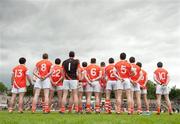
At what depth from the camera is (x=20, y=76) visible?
59.8 feet

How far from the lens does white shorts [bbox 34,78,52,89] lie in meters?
17.6

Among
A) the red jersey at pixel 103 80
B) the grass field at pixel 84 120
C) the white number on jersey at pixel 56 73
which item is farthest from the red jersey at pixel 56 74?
the grass field at pixel 84 120

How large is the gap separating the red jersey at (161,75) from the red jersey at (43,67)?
562 cm

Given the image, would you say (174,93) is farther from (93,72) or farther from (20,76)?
(20,76)

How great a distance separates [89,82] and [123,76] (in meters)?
1.92

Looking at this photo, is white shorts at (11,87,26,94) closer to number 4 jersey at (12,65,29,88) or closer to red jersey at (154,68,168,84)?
number 4 jersey at (12,65,29,88)

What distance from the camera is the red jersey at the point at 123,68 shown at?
59.2 ft

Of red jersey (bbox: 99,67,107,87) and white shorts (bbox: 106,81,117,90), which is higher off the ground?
red jersey (bbox: 99,67,107,87)

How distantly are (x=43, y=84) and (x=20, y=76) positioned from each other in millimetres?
1345

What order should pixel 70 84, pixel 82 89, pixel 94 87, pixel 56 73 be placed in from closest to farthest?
pixel 70 84 → pixel 56 73 → pixel 94 87 → pixel 82 89

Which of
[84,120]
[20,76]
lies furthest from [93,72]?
[84,120]

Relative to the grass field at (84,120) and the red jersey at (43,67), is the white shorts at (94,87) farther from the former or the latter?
the grass field at (84,120)

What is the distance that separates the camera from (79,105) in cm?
1934

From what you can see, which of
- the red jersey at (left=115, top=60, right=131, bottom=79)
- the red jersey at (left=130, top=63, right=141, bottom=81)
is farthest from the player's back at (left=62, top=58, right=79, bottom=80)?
the red jersey at (left=130, top=63, right=141, bottom=81)
